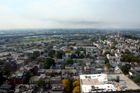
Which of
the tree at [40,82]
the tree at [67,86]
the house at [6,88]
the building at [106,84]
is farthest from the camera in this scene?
the tree at [40,82]

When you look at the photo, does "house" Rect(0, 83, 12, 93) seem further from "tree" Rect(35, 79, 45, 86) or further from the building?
the building

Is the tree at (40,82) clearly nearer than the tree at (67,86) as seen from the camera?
No

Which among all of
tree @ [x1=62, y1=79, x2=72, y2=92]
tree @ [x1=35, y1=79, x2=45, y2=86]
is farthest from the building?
tree @ [x1=35, y1=79, x2=45, y2=86]

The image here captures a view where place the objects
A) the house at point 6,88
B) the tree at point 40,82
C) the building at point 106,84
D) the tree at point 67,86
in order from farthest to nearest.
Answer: the tree at point 40,82 < the tree at point 67,86 < the house at point 6,88 < the building at point 106,84

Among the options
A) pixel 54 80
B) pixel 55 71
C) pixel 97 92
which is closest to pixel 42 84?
pixel 54 80

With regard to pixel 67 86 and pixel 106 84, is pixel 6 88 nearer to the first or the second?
pixel 67 86

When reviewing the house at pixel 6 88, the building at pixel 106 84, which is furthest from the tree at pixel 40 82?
the building at pixel 106 84

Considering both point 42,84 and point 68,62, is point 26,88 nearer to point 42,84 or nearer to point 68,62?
point 42,84

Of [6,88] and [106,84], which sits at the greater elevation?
[106,84]

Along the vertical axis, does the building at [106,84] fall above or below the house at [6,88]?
above

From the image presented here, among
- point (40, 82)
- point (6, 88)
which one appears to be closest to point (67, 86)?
point (40, 82)

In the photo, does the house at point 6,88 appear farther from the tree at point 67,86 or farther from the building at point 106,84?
the building at point 106,84
